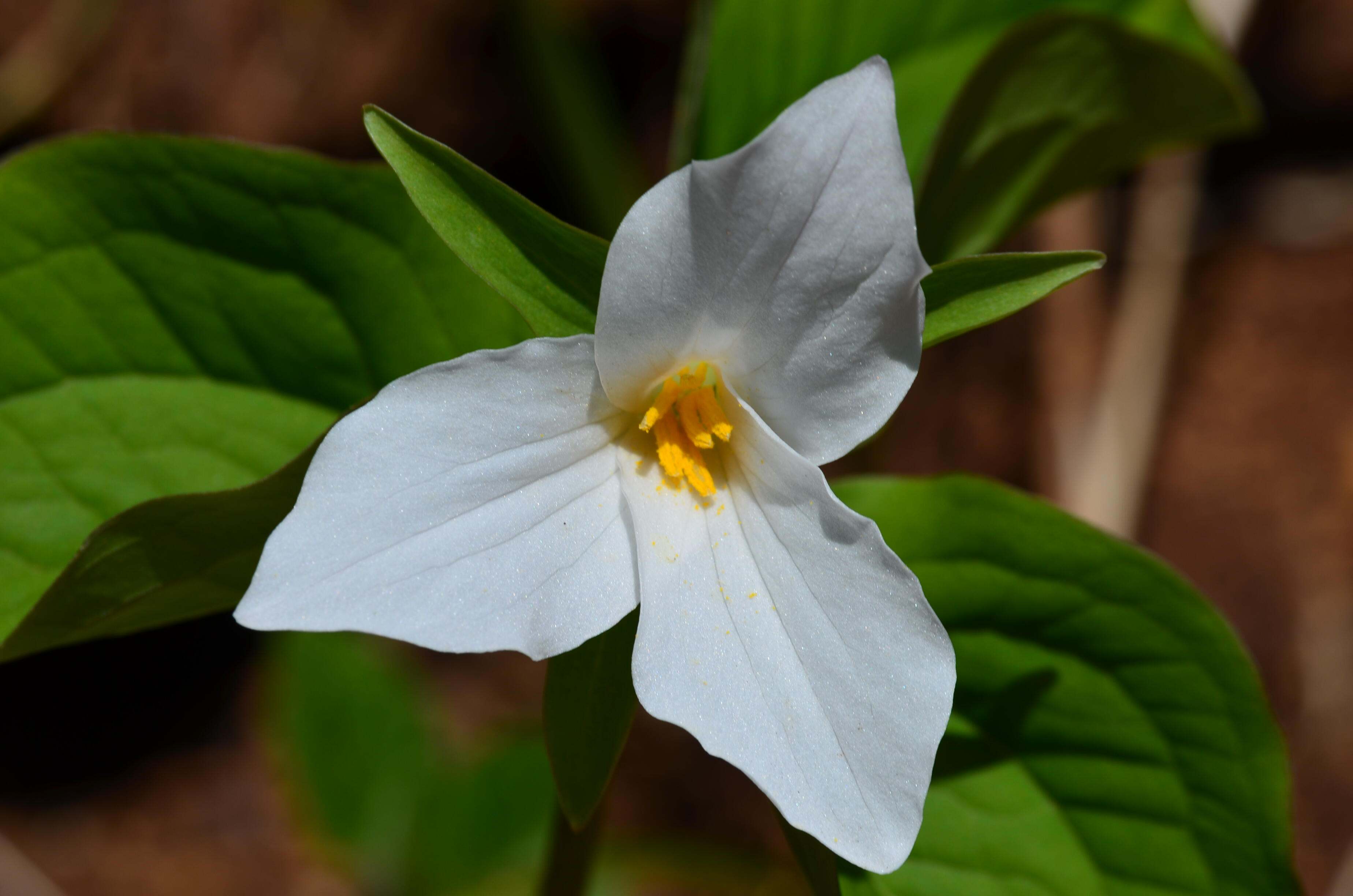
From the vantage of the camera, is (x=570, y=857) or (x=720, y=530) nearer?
(x=720, y=530)

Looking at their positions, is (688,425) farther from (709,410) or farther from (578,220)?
(578,220)

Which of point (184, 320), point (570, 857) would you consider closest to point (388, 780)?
point (570, 857)

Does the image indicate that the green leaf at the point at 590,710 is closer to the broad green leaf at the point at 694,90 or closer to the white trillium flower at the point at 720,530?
the white trillium flower at the point at 720,530

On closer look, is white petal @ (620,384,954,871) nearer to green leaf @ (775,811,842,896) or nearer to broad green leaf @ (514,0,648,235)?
green leaf @ (775,811,842,896)

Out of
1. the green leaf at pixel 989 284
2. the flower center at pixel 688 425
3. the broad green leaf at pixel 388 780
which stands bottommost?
the broad green leaf at pixel 388 780

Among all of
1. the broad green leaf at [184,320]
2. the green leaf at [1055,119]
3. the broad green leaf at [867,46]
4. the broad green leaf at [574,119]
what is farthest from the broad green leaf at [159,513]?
the broad green leaf at [574,119]

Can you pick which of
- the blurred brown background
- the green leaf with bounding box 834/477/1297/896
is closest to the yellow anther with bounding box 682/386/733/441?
the green leaf with bounding box 834/477/1297/896

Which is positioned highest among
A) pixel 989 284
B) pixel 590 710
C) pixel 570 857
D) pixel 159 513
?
pixel 989 284

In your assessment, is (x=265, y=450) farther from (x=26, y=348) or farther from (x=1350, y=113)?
(x=1350, y=113)
